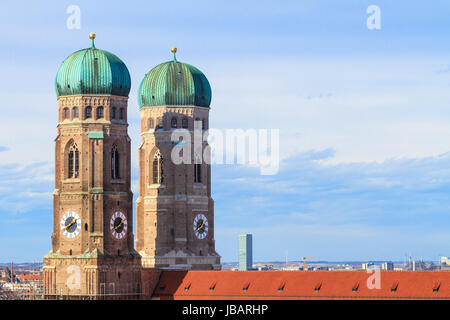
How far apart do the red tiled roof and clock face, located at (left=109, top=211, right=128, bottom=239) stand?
920cm

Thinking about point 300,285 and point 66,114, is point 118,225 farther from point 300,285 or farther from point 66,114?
point 300,285

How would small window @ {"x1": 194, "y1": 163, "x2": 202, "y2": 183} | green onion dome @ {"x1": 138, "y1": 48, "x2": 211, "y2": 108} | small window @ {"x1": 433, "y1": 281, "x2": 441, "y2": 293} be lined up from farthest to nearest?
1. small window @ {"x1": 194, "y1": 163, "x2": 202, "y2": 183}
2. green onion dome @ {"x1": 138, "y1": 48, "x2": 211, "y2": 108}
3. small window @ {"x1": 433, "y1": 281, "x2": 441, "y2": 293}

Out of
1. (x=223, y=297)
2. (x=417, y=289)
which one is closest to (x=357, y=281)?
(x=417, y=289)

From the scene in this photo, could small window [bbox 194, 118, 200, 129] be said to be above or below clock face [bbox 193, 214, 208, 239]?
above

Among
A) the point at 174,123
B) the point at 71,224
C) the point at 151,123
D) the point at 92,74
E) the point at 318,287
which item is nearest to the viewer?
the point at 318,287

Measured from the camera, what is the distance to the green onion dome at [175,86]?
501 feet

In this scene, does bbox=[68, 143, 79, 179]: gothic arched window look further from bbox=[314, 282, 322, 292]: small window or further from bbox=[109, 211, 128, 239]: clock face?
bbox=[314, 282, 322, 292]: small window

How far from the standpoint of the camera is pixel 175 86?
15275 cm

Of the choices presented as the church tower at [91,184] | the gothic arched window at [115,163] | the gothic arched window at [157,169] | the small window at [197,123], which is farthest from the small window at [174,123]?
the gothic arched window at [115,163]

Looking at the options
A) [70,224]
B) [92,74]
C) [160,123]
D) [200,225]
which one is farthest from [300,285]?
[92,74]

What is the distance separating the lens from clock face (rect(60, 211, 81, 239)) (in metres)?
136

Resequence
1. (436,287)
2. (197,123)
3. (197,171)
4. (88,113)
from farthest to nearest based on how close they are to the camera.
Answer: (197,171), (197,123), (88,113), (436,287)

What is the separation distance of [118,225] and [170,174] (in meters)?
16.0

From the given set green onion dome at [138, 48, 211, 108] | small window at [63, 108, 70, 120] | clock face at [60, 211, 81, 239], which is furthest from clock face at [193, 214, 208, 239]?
small window at [63, 108, 70, 120]
